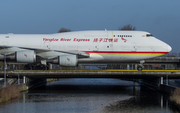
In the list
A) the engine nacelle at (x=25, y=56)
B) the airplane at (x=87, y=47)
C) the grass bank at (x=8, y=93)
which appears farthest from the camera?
the airplane at (x=87, y=47)

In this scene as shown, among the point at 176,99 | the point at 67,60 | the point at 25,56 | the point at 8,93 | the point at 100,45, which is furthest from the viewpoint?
the point at 100,45

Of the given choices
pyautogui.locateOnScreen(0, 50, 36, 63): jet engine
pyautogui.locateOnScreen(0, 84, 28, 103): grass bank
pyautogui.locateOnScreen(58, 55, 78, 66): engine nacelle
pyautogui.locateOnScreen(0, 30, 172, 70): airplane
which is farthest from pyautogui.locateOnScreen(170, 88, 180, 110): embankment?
pyautogui.locateOnScreen(0, 84, 28, 103): grass bank

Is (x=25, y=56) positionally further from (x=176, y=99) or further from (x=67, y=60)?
(x=176, y=99)

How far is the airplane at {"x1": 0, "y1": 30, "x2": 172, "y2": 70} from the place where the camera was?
42594 mm

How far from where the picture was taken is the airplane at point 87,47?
140 feet

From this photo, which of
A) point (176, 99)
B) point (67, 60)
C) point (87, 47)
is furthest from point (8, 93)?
point (176, 99)

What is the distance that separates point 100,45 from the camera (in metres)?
43.1

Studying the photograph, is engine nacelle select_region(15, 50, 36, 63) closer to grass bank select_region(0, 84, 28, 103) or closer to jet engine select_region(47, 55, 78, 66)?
jet engine select_region(47, 55, 78, 66)

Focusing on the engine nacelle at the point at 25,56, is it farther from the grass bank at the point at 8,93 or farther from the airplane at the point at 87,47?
the grass bank at the point at 8,93

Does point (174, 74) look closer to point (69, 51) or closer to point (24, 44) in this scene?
point (69, 51)

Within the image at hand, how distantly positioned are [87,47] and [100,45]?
2.39m

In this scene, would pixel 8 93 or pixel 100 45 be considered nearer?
pixel 8 93

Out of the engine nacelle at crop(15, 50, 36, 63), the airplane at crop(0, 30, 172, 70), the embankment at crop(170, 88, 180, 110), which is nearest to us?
the embankment at crop(170, 88, 180, 110)

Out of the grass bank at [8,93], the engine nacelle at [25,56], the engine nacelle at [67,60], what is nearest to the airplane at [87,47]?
the engine nacelle at [67,60]
